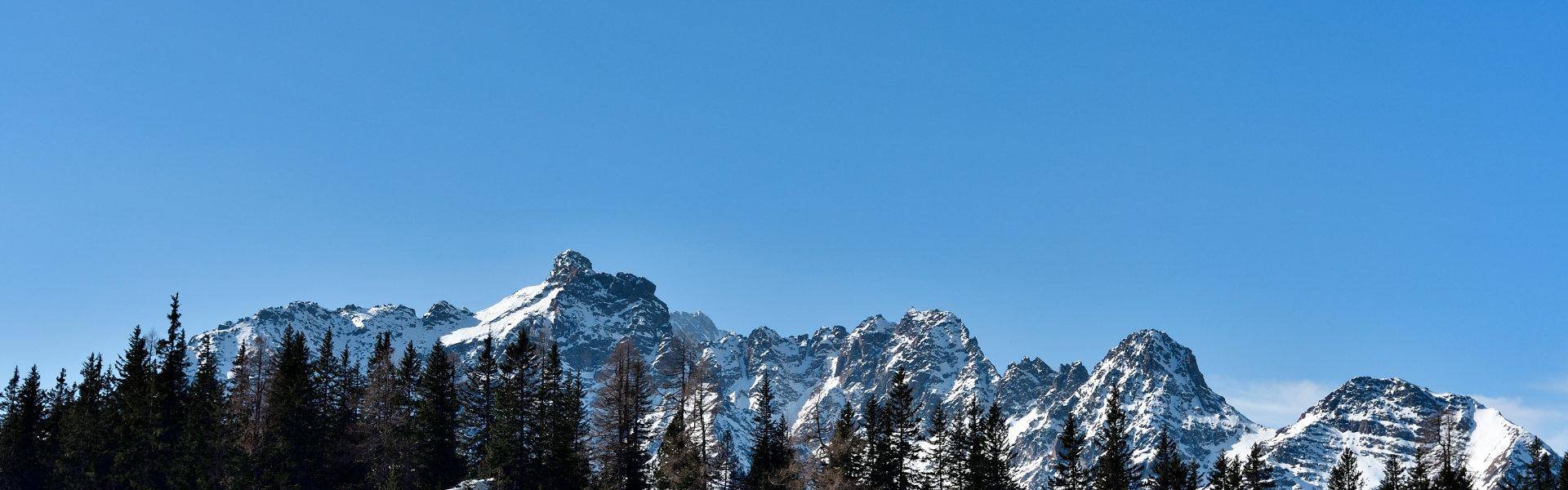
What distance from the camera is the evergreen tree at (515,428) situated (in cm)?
7000

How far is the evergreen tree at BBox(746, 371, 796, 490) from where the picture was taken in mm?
71562

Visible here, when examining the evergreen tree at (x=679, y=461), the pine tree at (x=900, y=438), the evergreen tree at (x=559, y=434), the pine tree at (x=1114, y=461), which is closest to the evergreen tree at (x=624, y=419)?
the evergreen tree at (x=559, y=434)

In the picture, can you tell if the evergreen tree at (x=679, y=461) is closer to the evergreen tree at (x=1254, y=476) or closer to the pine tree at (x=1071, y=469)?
the pine tree at (x=1071, y=469)

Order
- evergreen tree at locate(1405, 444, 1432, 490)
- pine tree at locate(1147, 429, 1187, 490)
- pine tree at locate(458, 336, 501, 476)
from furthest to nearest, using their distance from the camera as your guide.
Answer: evergreen tree at locate(1405, 444, 1432, 490) → pine tree at locate(1147, 429, 1187, 490) → pine tree at locate(458, 336, 501, 476)

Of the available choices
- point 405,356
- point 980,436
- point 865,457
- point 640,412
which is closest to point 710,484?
point 640,412

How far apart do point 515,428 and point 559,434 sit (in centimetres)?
274

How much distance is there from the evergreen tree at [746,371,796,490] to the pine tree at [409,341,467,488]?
1832 centimetres

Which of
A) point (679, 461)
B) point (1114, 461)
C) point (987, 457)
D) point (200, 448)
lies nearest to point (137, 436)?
point (200, 448)

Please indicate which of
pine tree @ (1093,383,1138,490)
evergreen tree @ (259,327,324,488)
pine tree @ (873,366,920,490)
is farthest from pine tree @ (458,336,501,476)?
pine tree @ (1093,383,1138,490)

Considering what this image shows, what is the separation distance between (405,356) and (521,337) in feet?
48.8

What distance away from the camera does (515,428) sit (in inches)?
2788

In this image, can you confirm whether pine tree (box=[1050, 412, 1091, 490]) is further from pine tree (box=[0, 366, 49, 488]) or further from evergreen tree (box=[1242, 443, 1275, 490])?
pine tree (box=[0, 366, 49, 488])

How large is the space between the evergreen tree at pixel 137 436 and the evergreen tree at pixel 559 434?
23.6 m

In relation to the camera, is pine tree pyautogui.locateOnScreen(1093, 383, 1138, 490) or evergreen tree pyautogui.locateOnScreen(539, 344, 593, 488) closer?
evergreen tree pyautogui.locateOnScreen(539, 344, 593, 488)
